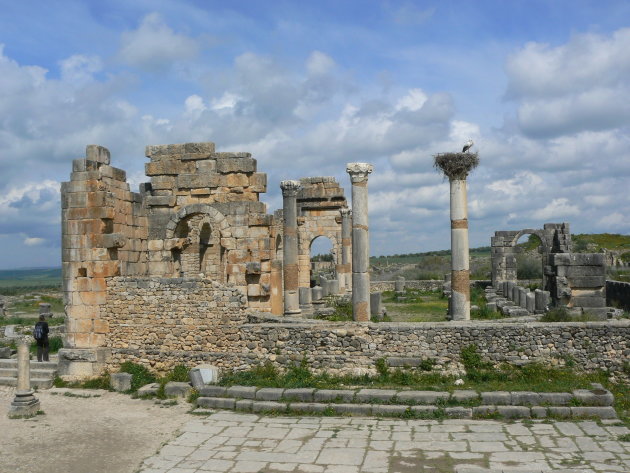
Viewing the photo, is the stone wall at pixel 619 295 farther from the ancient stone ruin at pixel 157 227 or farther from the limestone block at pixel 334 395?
the limestone block at pixel 334 395

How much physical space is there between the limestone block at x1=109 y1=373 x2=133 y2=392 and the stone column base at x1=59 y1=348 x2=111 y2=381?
3.47 ft

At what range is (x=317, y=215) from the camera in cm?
3058

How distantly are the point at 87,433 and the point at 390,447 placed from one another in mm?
5016

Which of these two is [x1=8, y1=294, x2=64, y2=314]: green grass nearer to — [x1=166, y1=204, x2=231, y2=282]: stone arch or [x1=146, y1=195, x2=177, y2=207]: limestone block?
[x1=166, y1=204, x2=231, y2=282]: stone arch

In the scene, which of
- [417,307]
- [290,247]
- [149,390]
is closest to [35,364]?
[149,390]

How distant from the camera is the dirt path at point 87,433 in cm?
848

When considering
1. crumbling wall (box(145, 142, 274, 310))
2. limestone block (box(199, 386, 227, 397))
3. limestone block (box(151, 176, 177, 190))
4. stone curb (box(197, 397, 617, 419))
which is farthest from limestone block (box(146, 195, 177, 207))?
stone curb (box(197, 397, 617, 419))

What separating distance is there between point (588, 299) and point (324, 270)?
99.9 feet

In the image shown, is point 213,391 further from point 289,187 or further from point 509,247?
point 509,247

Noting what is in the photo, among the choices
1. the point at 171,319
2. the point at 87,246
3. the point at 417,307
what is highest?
the point at 87,246

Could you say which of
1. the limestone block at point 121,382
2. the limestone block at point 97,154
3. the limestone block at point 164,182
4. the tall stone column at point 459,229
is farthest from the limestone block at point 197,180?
the tall stone column at point 459,229

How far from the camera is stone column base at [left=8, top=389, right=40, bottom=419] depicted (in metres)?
10.9

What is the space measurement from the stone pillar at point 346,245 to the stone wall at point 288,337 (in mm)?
14981

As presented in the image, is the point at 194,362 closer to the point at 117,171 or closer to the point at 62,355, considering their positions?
the point at 62,355
